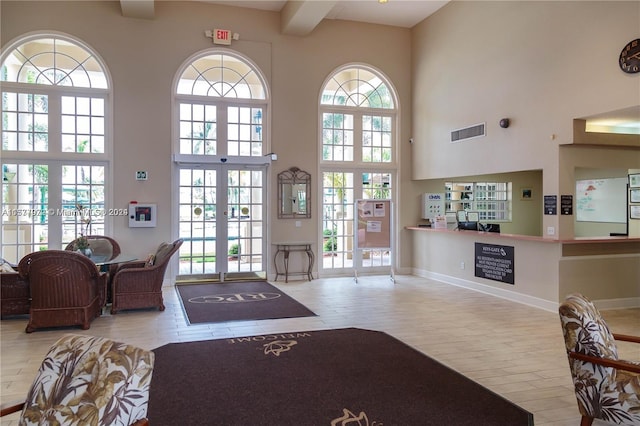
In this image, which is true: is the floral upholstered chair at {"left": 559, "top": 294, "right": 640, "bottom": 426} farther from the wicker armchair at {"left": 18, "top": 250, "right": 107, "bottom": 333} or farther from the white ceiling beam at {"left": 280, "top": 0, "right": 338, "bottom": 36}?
the white ceiling beam at {"left": 280, "top": 0, "right": 338, "bottom": 36}

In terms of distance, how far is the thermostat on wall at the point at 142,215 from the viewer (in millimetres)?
7781

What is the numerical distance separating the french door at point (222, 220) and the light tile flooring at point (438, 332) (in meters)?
0.95

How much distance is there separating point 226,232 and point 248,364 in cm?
466

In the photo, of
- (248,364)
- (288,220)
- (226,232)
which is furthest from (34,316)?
(288,220)

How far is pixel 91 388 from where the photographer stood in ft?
6.01

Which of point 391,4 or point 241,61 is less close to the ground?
point 391,4

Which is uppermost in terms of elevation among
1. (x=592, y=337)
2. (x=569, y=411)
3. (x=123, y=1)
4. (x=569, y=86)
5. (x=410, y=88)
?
(x=123, y=1)

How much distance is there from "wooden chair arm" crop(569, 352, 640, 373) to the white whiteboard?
21.4 feet

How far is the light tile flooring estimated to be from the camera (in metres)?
3.60

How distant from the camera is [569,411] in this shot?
10.4 ft

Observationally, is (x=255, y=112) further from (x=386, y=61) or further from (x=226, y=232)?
(x=386, y=61)

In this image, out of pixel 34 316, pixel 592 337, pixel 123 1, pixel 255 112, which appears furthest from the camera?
pixel 255 112

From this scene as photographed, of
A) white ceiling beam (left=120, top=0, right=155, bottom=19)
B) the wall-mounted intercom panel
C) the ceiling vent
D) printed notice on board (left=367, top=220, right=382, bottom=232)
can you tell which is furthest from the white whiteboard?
white ceiling beam (left=120, top=0, right=155, bottom=19)

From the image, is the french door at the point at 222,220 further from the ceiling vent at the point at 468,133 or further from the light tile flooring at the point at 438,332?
the ceiling vent at the point at 468,133
